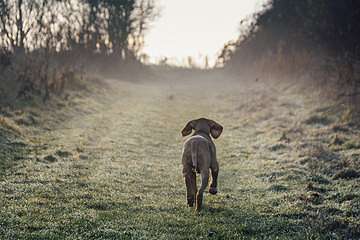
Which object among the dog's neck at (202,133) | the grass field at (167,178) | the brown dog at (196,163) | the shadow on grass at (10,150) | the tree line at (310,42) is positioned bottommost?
the grass field at (167,178)

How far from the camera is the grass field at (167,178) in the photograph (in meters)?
7.66

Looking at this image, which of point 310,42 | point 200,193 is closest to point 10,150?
point 200,193

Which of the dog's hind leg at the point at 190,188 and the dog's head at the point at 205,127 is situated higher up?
the dog's head at the point at 205,127

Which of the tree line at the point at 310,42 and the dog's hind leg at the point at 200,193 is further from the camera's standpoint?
the tree line at the point at 310,42

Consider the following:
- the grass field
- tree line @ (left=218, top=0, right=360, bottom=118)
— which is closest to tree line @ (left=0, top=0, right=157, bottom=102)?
the grass field

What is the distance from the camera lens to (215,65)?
6100 cm

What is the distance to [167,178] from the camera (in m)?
11.9

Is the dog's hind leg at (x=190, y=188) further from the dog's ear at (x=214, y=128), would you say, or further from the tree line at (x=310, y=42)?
the tree line at (x=310, y=42)

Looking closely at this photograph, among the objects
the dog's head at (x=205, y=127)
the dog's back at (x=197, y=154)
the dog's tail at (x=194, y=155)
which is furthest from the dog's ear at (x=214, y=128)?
the dog's tail at (x=194, y=155)

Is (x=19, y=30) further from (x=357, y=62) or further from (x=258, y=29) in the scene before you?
(x=258, y=29)

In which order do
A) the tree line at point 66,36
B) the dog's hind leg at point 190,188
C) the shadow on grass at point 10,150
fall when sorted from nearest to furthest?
the dog's hind leg at point 190,188 → the shadow on grass at point 10,150 → the tree line at point 66,36

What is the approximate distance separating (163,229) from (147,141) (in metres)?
10.0

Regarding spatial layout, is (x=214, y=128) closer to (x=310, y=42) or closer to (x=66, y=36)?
(x=310, y=42)

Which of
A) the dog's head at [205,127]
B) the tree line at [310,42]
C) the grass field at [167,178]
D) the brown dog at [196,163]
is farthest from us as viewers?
the tree line at [310,42]
